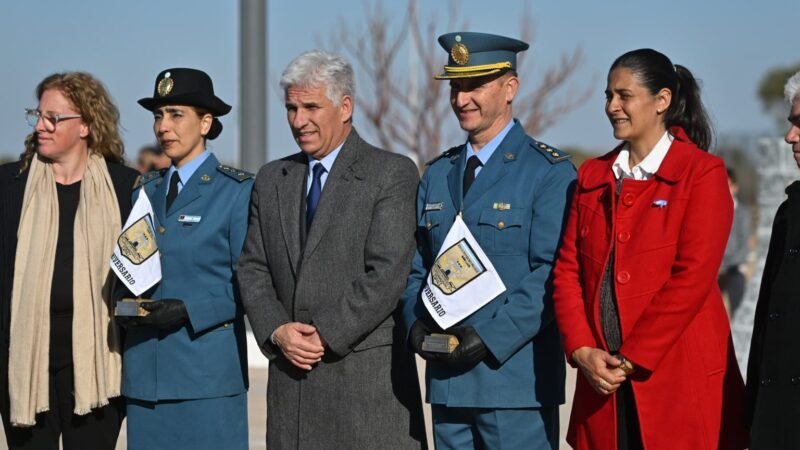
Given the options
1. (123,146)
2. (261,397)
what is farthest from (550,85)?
(123,146)

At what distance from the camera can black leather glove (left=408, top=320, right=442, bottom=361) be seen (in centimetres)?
461

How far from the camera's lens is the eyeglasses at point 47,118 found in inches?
217

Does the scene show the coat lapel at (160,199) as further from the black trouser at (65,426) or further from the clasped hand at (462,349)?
the clasped hand at (462,349)

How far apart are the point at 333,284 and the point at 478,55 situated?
99 centimetres

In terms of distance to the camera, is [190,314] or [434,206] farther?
[190,314]

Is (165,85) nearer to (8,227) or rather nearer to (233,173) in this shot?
(233,173)

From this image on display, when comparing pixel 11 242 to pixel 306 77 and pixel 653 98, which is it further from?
pixel 653 98

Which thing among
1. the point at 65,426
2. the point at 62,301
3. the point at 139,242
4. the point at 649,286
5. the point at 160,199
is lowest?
the point at 65,426

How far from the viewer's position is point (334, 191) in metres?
5.02

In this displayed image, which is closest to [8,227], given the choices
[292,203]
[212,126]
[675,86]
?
[212,126]

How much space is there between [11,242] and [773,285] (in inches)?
121

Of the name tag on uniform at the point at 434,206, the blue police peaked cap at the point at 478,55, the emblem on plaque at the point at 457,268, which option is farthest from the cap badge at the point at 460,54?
the emblem on plaque at the point at 457,268

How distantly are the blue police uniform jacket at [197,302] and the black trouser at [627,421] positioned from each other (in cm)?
161

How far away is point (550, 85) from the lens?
2423 cm
